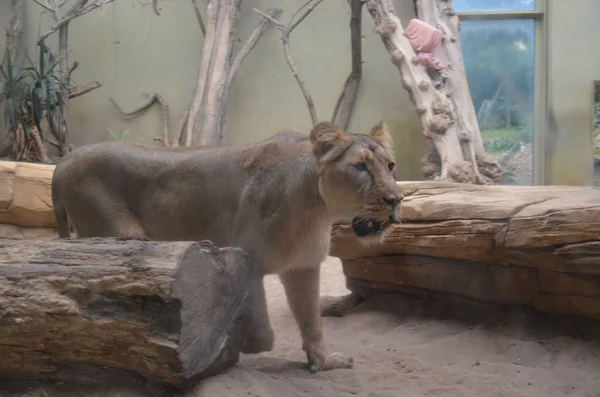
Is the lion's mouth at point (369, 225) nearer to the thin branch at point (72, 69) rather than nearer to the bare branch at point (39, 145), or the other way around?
the bare branch at point (39, 145)

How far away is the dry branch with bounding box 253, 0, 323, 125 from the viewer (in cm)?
806

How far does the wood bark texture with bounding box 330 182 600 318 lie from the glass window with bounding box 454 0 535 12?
4.82m

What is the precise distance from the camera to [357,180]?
13.3 ft

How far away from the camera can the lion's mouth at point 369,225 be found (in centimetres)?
412

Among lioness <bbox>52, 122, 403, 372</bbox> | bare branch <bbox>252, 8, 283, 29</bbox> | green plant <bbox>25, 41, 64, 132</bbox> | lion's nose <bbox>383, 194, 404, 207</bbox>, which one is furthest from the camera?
bare branch <bbox>252, 8, 283, 29</bbox>

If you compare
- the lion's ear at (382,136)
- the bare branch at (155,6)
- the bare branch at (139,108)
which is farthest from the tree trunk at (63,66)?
the lion's ear at (382,136)

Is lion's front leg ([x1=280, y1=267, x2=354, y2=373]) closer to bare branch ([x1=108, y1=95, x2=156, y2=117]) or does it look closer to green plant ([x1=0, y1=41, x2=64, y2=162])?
bare branch ([x1=108, y1=95, x2=156, y2=117])

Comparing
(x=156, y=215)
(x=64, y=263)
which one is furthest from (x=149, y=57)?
(x=64, y=263)

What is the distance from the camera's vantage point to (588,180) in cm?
832

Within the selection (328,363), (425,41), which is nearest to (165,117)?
(425,41)

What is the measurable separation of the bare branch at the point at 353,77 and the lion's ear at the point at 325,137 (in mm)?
3981

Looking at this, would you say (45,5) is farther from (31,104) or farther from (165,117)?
(165,117)

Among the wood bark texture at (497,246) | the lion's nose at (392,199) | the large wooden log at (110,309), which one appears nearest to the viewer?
the large wooden log at (110,309)

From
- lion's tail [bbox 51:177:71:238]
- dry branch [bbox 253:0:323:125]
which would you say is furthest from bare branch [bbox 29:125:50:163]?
lion's tail [bbox 51:177:71:238]
